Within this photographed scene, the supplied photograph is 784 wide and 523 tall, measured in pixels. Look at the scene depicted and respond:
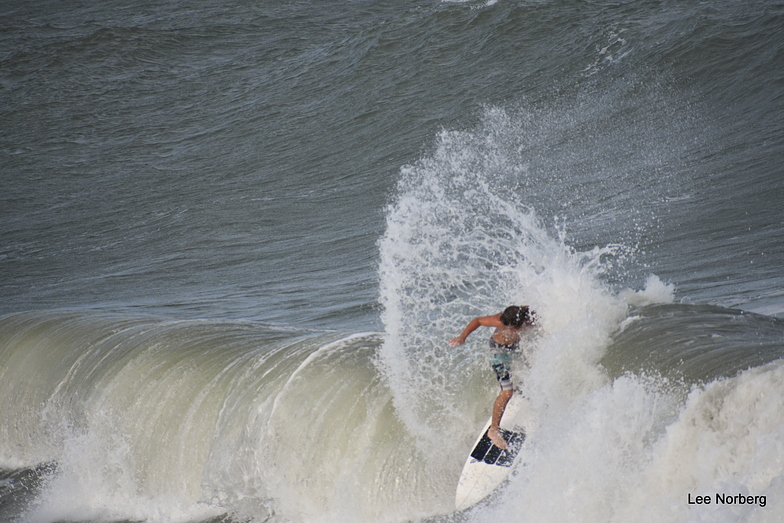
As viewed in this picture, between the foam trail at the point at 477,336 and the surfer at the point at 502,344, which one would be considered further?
the foam trail at the point at 477,336

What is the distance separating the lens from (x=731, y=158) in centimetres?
1037

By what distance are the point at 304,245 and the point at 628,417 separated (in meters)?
8.63

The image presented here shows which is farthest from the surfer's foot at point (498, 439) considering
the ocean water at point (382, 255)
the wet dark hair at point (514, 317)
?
the wet dark hair at point (514, 317)

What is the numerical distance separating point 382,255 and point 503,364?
1.77m

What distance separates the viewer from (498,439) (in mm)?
3959

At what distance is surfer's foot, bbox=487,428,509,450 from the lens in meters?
3.95

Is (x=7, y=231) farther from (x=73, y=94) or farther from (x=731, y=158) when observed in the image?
(x=731, y=158)

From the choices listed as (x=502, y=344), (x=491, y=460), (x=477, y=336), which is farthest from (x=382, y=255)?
(x=491, y=460)

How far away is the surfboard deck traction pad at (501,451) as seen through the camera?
394 cm

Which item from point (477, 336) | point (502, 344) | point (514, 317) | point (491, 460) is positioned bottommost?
point (491, 460)

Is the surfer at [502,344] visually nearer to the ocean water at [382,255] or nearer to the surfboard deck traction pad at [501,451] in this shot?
the surfboard deck traction pad at [501,451]

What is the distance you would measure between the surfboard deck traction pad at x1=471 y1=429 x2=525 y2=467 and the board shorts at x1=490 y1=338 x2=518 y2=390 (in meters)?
0.25

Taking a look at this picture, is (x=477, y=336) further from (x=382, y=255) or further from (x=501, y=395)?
(x=501, y=395)

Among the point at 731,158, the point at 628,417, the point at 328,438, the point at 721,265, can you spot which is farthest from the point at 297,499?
the point at 731,158
